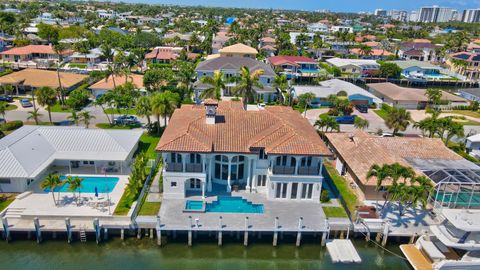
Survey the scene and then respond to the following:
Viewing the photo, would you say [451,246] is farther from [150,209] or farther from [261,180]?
[150,209]

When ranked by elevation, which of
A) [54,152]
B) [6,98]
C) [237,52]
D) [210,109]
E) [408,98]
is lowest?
[6,98]

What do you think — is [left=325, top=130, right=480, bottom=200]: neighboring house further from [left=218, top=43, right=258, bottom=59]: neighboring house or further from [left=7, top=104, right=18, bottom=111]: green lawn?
[left=218, top=43, right=258, bottom=59]: neighboring house

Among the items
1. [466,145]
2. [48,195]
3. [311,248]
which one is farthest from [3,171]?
[466,145]

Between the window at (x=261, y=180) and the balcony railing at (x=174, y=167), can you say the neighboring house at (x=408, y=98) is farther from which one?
the balcony railing at (x=174, y=167)

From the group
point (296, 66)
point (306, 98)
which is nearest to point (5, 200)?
point (306, 98)

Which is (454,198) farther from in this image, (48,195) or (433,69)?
(433,69)

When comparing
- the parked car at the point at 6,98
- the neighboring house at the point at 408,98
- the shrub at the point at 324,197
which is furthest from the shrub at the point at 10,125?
the neighboring house at the point at 408,98
